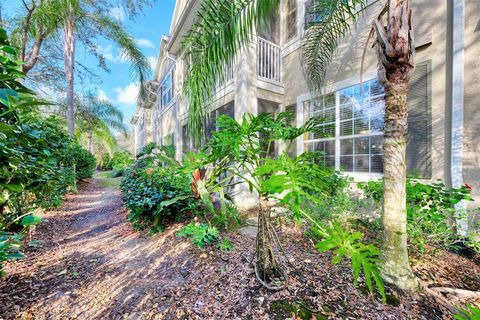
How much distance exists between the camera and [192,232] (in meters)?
3.42

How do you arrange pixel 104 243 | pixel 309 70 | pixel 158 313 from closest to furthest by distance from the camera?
pixel 158 313, pixel 104 243, pixel 309 70

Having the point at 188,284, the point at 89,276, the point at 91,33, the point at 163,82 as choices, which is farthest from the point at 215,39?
the point at 163,82

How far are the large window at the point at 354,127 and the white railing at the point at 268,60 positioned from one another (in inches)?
60.3

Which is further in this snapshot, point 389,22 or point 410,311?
point 389,22

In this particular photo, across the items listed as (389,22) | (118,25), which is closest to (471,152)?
(389,22)

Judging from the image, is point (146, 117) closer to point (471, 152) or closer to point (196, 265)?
point (196, 265)

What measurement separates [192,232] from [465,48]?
5375 millimetres

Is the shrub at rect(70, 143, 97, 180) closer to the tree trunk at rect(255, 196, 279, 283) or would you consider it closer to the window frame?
the window frame

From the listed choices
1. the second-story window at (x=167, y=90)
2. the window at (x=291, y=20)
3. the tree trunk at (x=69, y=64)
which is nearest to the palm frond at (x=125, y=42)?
the tree trunk at (x=69, y=64)

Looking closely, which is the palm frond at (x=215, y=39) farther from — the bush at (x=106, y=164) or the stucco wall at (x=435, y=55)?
the bush at (x=106, y=164)

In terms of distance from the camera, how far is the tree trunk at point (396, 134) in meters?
2.17

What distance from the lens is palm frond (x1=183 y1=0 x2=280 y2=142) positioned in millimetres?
2631

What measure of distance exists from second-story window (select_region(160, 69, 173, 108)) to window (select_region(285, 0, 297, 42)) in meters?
7.49

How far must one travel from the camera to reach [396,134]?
2225mm
